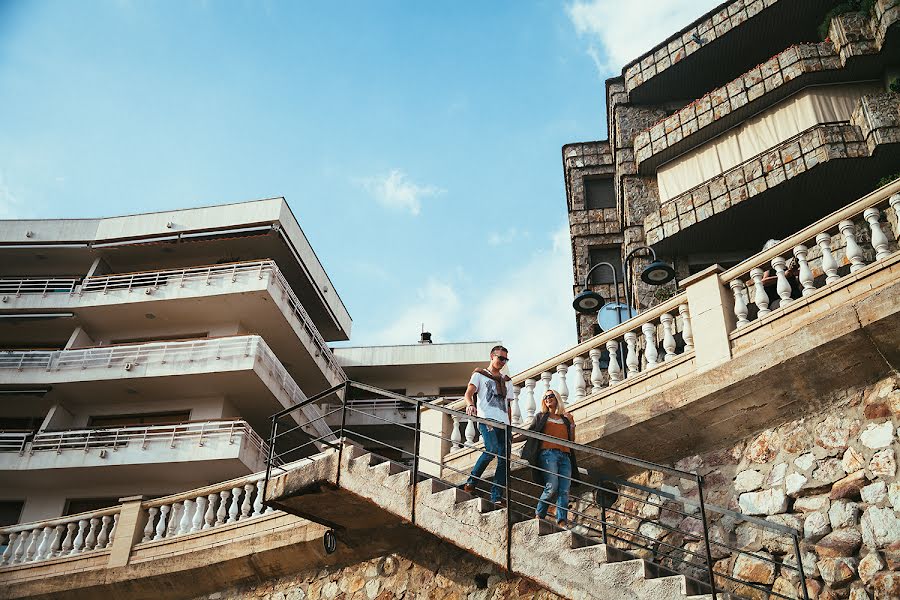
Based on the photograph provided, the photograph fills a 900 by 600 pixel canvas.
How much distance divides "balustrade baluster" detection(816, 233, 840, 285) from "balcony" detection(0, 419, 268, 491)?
571 inches

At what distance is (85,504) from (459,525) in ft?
53.8

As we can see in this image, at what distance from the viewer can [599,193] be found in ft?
76.9

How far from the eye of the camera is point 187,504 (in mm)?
13609

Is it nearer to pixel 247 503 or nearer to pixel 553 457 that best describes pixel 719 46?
pixel 553 457

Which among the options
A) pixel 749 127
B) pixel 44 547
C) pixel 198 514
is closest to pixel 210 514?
pixel 198 514

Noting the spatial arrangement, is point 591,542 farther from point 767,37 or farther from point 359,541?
point 767,37

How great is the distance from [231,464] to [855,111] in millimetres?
Answer: 14557

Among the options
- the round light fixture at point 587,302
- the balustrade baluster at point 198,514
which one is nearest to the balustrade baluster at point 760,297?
the round light fixture at point 587,302

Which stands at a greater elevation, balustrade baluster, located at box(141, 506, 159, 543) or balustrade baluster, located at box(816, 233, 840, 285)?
balustrade baluster, located at box(816, 233, 840, 285)

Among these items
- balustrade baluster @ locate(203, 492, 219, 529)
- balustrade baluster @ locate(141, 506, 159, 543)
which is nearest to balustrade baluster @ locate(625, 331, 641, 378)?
balustrade baluster @ locate(203, 492, 219, 529)

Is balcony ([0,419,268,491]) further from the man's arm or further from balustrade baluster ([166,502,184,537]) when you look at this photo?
the man's arm

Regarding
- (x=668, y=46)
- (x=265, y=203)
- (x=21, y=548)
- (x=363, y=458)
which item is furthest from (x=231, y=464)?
(x=668, y=46)

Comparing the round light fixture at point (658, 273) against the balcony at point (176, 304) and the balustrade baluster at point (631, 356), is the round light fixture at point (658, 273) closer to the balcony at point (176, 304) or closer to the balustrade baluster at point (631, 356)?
the balustrade baluster at point (631, 356)

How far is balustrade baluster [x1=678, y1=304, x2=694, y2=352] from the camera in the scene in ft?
31.7
